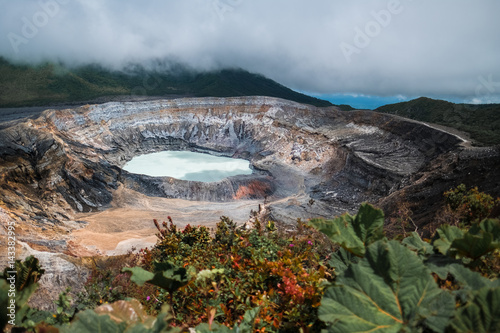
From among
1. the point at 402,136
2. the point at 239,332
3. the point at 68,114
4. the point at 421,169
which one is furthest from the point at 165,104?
the point at 239,332

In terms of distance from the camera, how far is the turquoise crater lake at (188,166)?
35250 mm

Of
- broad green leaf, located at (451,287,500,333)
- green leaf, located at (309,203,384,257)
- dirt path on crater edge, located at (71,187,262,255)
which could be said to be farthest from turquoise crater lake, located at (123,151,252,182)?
broad green leaf, located at (451,287,500,333)

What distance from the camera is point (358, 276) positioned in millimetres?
2158

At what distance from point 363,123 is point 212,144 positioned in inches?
900

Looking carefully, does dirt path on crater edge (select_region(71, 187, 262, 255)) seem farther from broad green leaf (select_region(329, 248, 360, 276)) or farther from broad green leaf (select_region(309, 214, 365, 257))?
broad green leaf (select_region(309, 214, 365, 257))

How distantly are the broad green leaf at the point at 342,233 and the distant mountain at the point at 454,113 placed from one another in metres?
31.3

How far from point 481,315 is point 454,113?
60364mm

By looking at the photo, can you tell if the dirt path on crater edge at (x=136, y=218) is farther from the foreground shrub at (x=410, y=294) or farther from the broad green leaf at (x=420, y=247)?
the foreground shrub at (x=410, y=294)

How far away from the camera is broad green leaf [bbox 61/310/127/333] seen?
67.7 inches

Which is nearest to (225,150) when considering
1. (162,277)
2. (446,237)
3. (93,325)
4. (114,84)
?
(162,277)

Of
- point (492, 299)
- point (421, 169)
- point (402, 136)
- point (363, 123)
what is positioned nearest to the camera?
point (492, 299)

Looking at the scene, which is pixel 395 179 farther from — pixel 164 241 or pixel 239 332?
pixel 239 332

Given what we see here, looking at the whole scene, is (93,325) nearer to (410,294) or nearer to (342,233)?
(410,294)

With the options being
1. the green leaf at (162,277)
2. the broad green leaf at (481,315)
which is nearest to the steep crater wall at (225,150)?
the green leaf at (162,277)
